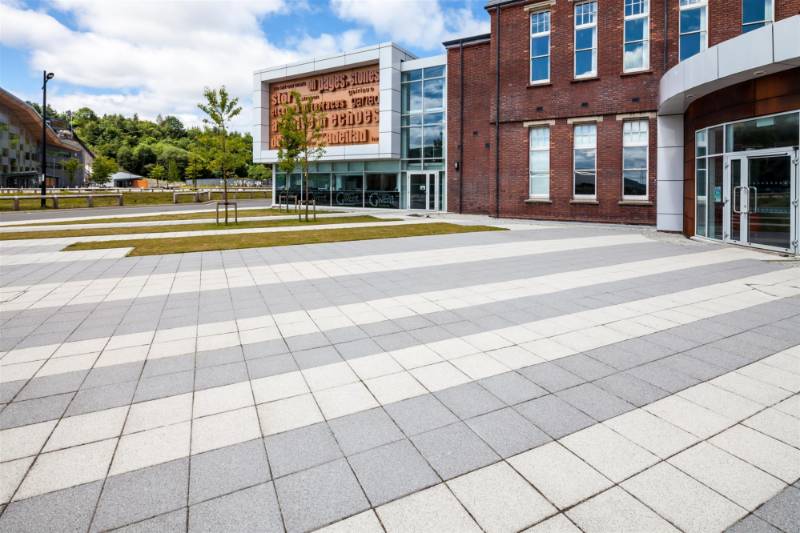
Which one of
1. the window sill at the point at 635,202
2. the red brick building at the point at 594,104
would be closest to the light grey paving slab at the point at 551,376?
the red brick building at the point at 594,104

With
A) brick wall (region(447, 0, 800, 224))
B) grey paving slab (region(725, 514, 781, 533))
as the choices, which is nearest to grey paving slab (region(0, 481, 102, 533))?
grey paving slab (region(725, 514, 781, 533))

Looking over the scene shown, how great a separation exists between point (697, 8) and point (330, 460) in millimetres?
23245

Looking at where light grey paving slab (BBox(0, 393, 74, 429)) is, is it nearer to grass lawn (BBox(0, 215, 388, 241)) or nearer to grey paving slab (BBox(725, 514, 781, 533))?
grey paving slab (BBox(725, 514, 781, 533))

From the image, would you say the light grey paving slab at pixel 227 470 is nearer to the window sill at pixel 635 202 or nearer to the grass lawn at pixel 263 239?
the grass lawn at pixel 263 239

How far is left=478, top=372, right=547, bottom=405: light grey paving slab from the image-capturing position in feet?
13.4

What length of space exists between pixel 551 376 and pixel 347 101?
31.9 metres

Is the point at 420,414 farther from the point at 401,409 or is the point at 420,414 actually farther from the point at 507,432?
the point at 507,432

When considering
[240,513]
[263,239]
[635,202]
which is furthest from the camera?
[635,202]

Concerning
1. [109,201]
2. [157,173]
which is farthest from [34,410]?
[157,173]

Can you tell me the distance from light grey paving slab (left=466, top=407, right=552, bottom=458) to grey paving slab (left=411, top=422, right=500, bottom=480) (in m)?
0.07

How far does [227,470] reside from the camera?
303cm

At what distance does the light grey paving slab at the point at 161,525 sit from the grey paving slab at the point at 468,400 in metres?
1.97

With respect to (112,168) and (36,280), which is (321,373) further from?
(112,168)

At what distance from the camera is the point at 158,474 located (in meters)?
2.99
